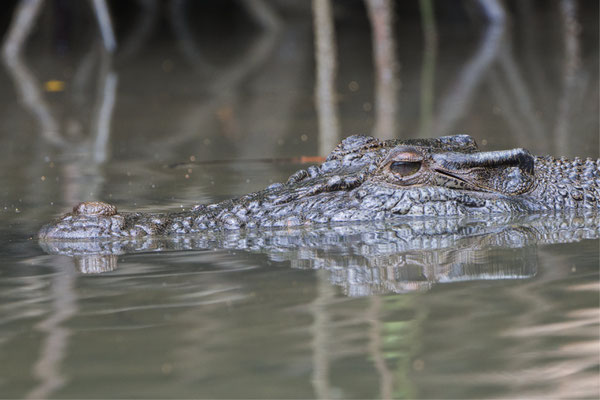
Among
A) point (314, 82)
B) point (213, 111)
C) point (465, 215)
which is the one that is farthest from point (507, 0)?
point (465, 215)

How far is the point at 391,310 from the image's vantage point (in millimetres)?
4074

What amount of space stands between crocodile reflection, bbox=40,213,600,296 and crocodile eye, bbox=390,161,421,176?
29cm

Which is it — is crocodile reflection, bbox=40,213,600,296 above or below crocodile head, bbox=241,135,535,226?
below

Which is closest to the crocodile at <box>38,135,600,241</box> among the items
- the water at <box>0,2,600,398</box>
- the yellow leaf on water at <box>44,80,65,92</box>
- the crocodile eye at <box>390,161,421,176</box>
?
the crocodile eye at <box>390,161,421,176</box>

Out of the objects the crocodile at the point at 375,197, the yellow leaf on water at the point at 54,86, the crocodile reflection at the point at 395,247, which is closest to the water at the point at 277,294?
the crocodile reflection at the point at 395,247

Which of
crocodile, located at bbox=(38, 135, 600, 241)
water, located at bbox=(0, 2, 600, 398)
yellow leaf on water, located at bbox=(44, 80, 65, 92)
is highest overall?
yellow leaf on water, located at bbox=(44, 80, 65, 92)

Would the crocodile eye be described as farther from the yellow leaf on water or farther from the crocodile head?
the yellow leaf on water

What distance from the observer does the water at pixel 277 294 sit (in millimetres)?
3398

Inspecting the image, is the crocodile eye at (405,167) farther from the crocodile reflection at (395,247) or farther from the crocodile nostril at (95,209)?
the crocodile nostril at (95,209)

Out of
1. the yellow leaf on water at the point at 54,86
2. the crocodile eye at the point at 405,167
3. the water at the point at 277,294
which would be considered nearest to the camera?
the water at the point at 277,294

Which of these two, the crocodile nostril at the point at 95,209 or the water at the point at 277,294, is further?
the crocodile nostril at the point at 95,209

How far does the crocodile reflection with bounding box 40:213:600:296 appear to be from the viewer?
4.65m

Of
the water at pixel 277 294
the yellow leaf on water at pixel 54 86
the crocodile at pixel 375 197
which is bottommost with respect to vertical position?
the water at pixel 277 294

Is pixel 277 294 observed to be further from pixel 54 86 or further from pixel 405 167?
pixel 54 86
